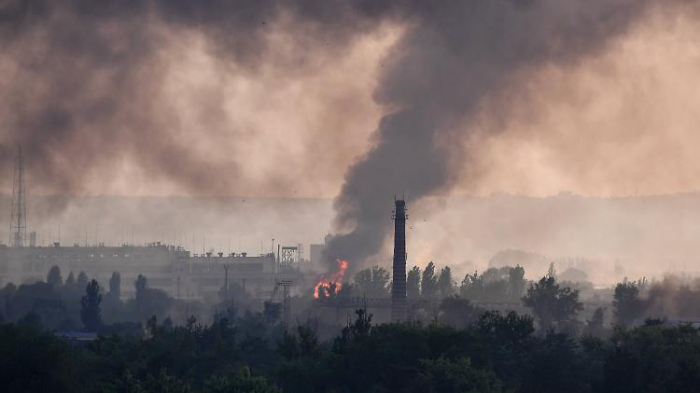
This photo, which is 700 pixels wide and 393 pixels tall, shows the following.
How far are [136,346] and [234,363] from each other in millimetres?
8883

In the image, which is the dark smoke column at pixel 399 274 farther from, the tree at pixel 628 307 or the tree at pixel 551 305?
the tree at pixel 628 307

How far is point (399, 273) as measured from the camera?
169 metres

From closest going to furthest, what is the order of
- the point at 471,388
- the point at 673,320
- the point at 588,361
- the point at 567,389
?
the point at 471,388 < the point at 567,389 < the point at 588,361 < the point at 673,320

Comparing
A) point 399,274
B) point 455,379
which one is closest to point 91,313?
point 399,274

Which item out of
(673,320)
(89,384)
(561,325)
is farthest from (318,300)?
(89,384)

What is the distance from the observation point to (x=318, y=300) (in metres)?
196

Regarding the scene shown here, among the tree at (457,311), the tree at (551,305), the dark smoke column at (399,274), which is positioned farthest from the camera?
the tree at (551,305)

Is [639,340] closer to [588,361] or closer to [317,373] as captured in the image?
[588,361]

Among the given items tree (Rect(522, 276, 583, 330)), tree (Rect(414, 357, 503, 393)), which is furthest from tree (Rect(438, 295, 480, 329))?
tree (Rect(414, 357, 503, 393))

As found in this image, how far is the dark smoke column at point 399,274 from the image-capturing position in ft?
549

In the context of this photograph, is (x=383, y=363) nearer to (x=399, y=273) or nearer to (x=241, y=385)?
(x=241, y=385)

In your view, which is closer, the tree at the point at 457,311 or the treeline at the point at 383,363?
the treeline at the point at 383,363

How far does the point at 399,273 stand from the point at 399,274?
0.57 ft

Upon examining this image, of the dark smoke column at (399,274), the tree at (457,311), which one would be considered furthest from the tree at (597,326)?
the dark smoke column at (399,274)
